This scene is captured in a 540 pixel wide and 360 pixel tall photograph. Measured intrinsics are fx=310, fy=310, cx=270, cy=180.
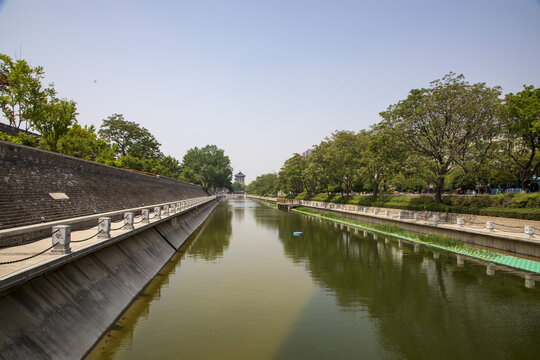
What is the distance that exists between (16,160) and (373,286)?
16.9 meters

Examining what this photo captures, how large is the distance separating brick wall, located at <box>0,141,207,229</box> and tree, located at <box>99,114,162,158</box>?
6105 cm

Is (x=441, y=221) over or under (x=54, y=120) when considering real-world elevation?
under

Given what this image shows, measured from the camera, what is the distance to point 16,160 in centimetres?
1292

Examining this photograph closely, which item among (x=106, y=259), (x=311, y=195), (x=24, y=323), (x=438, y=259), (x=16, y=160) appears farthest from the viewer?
(x=311, y=195)

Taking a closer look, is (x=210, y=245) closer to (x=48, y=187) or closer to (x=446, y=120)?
(x=48, y=187)

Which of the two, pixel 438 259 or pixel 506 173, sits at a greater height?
pixel 506 173

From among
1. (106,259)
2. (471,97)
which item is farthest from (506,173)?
(106,259)

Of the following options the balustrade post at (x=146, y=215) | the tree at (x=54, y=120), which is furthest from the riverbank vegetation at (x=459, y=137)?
the tree at (x=54, y=120)

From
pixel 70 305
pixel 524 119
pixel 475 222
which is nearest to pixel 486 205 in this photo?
pixel 475 222

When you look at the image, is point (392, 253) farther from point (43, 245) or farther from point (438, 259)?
point (43, 245)

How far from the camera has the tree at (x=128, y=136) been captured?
78.1 m

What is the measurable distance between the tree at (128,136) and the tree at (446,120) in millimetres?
66505

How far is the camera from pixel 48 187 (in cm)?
1463

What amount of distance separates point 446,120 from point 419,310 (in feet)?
81.8
